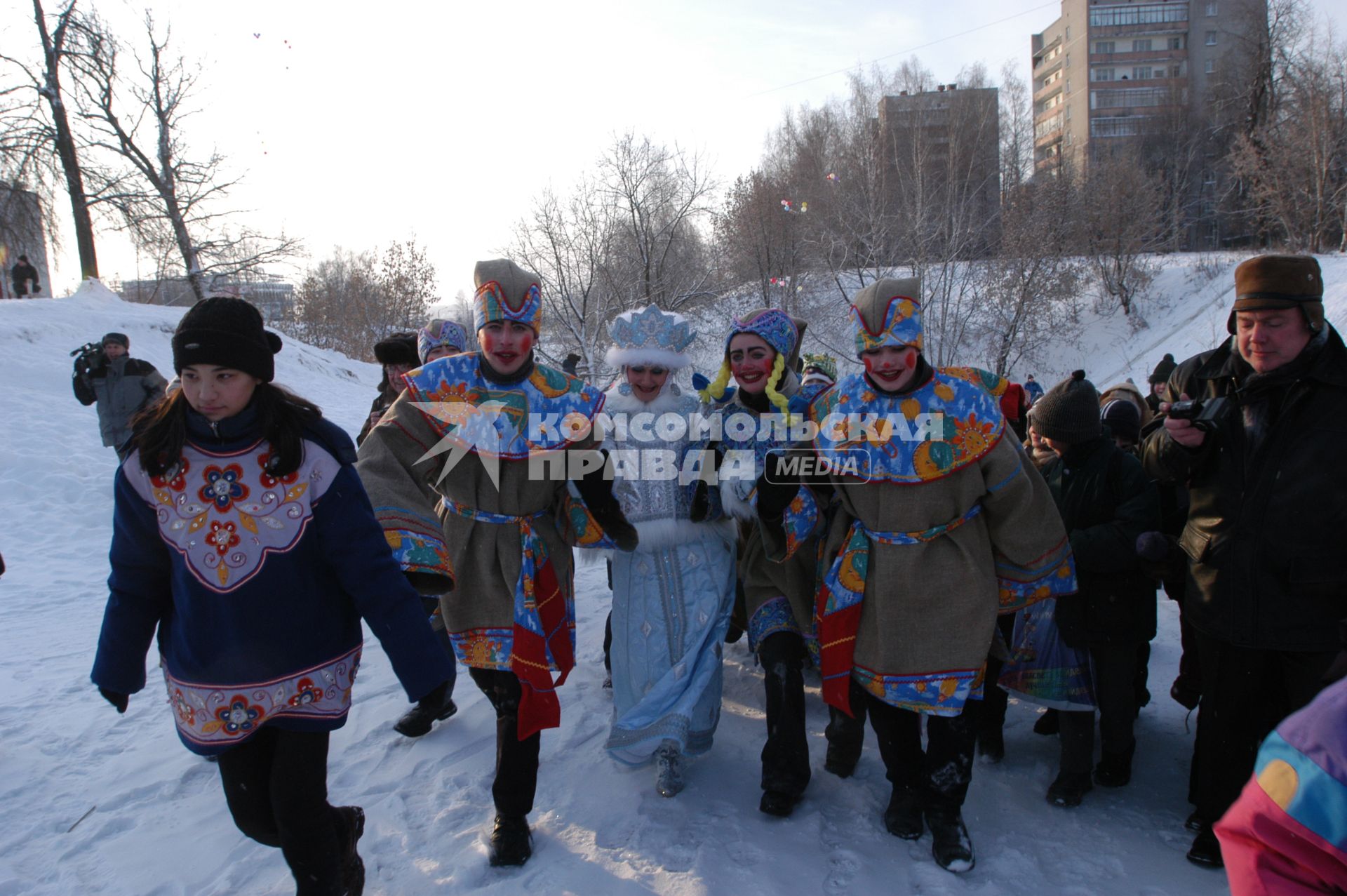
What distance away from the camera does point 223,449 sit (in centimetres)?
202

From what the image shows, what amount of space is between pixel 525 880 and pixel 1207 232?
40040 mm

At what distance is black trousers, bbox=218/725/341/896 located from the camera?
2.09 meters

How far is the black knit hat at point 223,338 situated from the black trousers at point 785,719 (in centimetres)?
205

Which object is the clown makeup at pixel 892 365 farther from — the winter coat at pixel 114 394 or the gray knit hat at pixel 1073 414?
the winter coat at pixel 114 394

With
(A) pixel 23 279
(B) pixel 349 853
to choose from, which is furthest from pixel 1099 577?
(A) pixel 23 279

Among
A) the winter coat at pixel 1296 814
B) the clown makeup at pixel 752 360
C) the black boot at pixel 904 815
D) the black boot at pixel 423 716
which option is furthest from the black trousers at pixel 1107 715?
the black boot at pixel 423 716

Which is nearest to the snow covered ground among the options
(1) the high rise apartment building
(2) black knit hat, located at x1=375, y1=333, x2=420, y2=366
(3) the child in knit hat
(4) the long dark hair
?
(3) the child in knit hat

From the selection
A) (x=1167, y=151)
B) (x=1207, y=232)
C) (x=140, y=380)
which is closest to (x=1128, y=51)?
(x=1167, y=151)

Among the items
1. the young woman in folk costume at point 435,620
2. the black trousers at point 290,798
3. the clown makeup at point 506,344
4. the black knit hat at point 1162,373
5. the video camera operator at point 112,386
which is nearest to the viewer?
the black trousers at point 290,798

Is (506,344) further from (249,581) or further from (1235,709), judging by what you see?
(1235,709)

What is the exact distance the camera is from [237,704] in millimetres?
2006

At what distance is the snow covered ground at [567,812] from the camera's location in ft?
8.38

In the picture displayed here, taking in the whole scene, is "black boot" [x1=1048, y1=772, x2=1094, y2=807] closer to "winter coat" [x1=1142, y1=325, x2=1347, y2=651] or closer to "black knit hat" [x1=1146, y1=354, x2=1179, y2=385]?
"winter coat" [x1=1142, y1=325, x2=1347, y2=651]

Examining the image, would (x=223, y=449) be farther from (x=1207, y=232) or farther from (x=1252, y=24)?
(x=1207, y=232)
